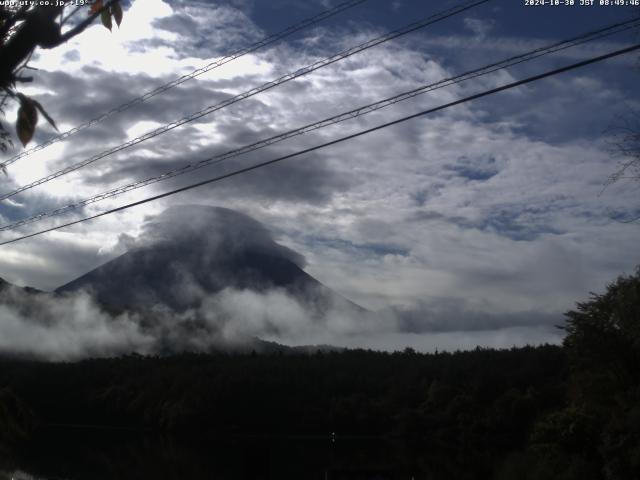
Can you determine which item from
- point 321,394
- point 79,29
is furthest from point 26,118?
point 321,394

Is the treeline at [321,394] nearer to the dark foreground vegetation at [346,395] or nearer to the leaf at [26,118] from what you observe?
the dark foreground vegetation at [346,395]

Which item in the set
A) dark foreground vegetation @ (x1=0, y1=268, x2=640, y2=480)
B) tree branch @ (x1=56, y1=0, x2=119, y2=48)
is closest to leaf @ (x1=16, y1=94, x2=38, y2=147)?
tree branch @ (x1=56, y1=0, x2=119, y2=48)

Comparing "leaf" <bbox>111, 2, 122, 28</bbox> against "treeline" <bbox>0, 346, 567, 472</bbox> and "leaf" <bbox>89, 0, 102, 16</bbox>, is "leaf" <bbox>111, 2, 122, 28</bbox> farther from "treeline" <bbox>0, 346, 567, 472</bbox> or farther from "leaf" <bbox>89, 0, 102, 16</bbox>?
"treeline" <bbox>0, 346, 567, 472</bbox>

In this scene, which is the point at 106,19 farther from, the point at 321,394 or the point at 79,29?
the point at 321,394

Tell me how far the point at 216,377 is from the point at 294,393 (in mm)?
12644

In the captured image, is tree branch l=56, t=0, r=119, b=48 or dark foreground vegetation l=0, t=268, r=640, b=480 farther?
dark foreground vegetation l=0, t=268, r=640, b=480

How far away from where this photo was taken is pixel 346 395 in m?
111

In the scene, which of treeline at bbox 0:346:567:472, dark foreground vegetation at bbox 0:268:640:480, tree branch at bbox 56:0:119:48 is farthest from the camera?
treeline at bbox 0:346:567:472

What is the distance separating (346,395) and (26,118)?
362 ft

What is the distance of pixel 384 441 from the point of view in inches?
3713

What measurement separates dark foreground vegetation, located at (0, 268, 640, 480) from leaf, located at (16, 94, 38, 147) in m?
38.4

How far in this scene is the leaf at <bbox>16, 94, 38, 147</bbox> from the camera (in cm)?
333

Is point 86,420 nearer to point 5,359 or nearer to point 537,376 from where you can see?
point 5,359

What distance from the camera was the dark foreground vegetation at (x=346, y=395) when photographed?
78.1 metres
